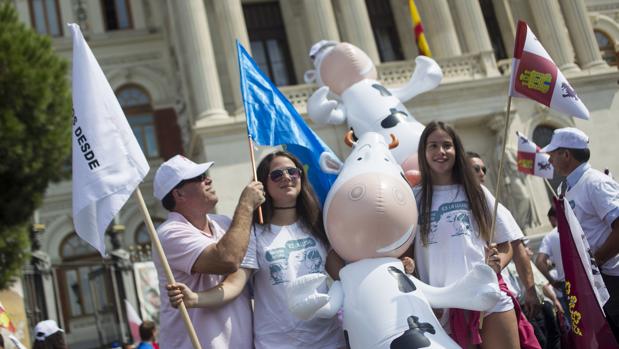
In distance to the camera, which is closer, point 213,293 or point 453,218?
point 213,293

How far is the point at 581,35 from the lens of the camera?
22.4m

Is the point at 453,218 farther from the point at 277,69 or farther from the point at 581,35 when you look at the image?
the point at 581,35

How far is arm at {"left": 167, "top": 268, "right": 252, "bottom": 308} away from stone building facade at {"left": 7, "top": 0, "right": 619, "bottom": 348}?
1030cm

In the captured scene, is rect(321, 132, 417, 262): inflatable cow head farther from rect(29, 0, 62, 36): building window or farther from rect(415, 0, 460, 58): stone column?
rect(29, 0, 62, 36): building window

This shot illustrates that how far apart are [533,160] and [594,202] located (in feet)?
8.77

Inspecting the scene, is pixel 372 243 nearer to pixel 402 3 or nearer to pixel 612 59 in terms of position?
pixel 402 3

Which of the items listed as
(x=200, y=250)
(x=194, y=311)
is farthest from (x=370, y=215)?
(x=194, y=311)

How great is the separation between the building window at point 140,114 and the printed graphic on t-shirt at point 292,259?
68.3 feet

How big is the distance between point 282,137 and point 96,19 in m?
21.9

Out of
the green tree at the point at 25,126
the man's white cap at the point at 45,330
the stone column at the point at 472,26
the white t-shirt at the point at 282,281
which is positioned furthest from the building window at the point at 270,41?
the white t-shirt at the point at 282,281

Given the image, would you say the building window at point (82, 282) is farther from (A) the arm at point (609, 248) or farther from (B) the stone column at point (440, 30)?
(B) the stone column at point (440, 30)

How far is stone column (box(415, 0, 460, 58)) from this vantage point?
20.6m

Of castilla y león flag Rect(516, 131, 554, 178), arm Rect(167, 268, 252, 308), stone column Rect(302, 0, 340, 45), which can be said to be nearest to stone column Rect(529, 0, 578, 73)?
stone column Rect(302, 0, 340, 45)

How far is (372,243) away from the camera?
3.85m
